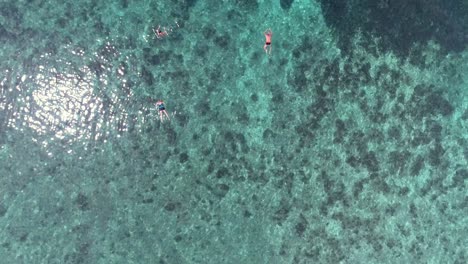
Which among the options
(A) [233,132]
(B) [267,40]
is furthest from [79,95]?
(B) [267,40]

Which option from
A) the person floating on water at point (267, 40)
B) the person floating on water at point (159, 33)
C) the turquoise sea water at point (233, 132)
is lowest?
the turquoise sea water at point (233, 132)

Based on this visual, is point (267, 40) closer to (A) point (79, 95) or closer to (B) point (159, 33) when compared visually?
(B) point (159, 33)

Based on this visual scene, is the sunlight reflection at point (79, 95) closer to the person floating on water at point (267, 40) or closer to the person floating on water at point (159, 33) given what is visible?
the person floating on water at point (159, 33)

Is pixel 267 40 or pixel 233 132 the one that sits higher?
pixel 267 40

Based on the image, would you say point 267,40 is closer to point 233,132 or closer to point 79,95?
point 233,132

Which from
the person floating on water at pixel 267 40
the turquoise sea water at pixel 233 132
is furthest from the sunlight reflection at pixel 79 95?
the person floating on water at pixel 267 40

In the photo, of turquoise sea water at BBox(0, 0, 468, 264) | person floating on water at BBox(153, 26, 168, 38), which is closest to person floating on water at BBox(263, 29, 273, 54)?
turquoise sea water at BBox(0, 0, 468, 264)

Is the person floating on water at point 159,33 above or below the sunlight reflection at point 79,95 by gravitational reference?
above

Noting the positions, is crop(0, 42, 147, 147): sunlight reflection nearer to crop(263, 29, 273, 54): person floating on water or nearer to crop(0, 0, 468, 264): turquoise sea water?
crop(0, 0, 468, 264): turquoise sea water

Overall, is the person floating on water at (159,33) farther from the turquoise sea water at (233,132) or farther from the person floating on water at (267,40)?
the person floating on water at (267,40)
